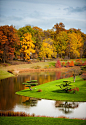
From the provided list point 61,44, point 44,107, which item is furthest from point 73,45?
point 44,107

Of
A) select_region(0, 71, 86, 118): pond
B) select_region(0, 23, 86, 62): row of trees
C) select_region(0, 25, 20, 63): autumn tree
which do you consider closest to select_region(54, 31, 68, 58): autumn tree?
select_region(0, 23, 86, 62): row of trees

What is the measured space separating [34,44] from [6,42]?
54.4ft

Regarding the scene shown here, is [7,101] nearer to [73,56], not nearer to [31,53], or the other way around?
[31,53]

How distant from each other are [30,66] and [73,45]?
2764 centimetres

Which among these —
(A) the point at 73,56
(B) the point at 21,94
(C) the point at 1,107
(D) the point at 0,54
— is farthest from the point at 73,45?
(C) the point at 1,107

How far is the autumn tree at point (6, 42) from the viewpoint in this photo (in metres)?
50.7

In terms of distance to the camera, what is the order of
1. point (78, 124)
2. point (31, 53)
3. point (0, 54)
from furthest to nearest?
point (31, 53), point (0, 54), point (78, 124)

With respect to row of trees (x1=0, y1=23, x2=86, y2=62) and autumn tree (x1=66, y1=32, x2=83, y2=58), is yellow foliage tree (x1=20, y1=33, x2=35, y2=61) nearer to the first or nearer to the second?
row of trees (x1=0, y1=23, x2=86, y2=62)

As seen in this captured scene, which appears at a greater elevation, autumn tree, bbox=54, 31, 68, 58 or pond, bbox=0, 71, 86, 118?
autumn tree, bbox=54, 31, 68, 58

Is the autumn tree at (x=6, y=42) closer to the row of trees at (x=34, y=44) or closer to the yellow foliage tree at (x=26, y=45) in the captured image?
the row of trees at (x=34, y=44)

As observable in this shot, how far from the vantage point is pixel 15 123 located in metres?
11.0

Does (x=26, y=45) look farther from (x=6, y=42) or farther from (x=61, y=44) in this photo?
(x=61, y=44)

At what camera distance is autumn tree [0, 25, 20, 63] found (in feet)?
166

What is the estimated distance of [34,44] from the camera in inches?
2603
